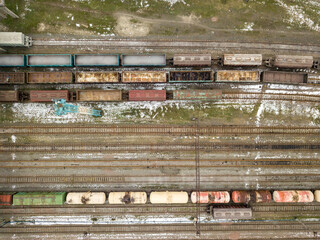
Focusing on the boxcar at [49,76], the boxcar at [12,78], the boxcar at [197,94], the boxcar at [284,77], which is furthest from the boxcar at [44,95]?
the boxcar at [284,77]

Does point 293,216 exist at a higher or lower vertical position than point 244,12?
lower

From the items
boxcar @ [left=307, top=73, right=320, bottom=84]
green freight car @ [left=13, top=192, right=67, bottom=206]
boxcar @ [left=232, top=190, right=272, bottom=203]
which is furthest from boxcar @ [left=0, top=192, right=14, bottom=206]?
boxcar @ [left=307, top=73, right=320, bottom=84]

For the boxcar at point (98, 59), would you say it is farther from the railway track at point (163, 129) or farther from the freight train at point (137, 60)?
the railway track at point (163, 129)

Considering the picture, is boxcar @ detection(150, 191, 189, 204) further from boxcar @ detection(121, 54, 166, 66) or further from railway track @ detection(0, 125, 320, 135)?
boxcar @ detection(121, 54, 166, 66)

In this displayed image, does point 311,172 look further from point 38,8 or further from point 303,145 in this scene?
point 38,8

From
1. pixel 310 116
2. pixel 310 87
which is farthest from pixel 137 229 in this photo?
pixel 310 87

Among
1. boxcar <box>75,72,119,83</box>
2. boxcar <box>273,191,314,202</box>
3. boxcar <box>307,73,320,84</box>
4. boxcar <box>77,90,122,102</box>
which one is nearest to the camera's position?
boxcar <box>77,90,122,102</box>
